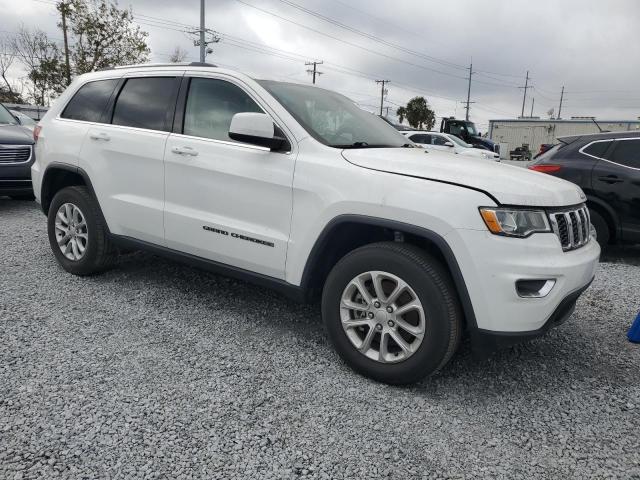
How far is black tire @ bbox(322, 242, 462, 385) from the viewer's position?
8.32 feet

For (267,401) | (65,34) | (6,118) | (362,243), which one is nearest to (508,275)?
(362,243)

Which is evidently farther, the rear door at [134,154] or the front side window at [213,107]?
the rear door at [134,154]

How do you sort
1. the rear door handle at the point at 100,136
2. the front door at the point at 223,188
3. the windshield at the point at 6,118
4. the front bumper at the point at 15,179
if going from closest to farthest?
the front door at the point at 223,188
the rear door handle at the point at 100,136
the front bumper at the point at 15,179
the windshield at the point at 6,118

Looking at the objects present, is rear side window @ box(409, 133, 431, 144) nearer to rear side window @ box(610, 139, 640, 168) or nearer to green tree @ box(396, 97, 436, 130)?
rear side window @ box(610, 139, 640, 168)

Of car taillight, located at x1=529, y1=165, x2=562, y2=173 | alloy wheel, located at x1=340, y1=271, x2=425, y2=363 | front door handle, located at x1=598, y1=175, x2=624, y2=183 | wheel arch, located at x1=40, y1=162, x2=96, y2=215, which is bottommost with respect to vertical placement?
alloy wheel, located at x1=340, y1=271, x2=425, y2=363

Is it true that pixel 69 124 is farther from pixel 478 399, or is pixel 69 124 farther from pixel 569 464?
pixel 569 464

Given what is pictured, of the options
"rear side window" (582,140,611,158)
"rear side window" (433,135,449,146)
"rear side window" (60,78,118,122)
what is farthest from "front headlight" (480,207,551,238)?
"rear side window" (433,135,449,146)

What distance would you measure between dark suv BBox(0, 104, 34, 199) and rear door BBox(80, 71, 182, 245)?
390cm

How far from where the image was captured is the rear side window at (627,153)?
5.93 meters

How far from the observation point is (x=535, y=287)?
246 centimetres

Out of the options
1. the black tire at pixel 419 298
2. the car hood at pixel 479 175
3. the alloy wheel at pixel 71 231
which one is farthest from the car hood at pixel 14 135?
the black tire at pixel 419 298

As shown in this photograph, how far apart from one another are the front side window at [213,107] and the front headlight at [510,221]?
1.65 meters

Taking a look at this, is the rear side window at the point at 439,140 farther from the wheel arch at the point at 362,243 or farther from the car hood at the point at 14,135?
the wheel arch at the point at 362,243

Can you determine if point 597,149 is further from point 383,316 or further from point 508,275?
point 383,316
